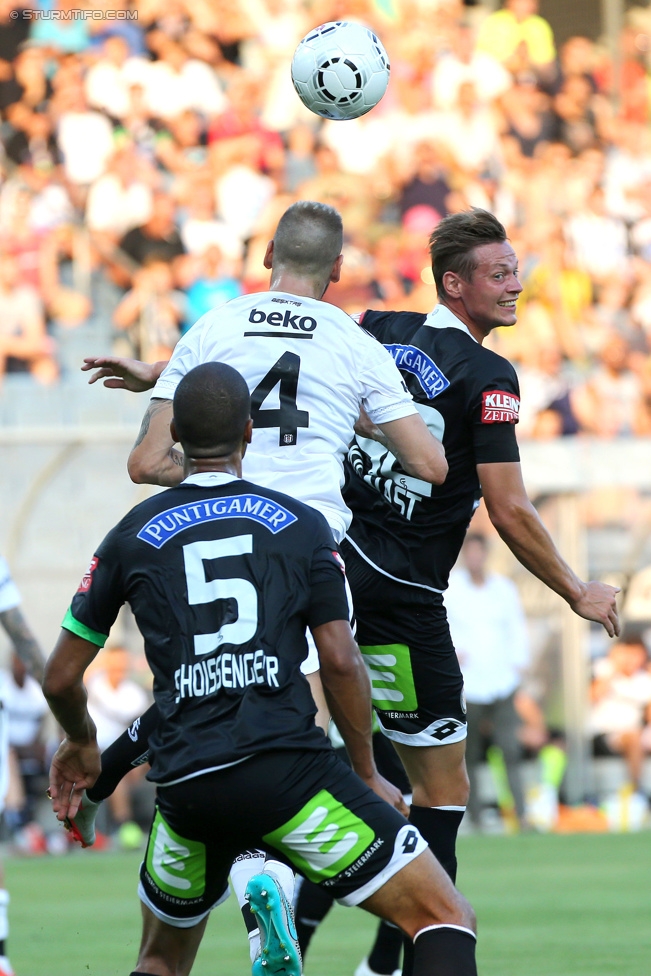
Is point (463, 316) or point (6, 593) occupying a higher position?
point (463, 316)

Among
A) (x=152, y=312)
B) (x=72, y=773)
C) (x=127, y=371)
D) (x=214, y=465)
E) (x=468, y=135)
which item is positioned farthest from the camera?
(x=468, y=135)

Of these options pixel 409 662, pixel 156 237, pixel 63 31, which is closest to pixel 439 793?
pixel 409 662

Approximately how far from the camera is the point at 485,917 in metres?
8.45

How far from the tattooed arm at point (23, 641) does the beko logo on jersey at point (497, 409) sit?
206cm

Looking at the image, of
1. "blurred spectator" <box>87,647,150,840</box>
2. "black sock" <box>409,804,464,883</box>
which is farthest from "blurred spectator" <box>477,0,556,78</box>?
"black sock" <box>409,804,464,883</box>

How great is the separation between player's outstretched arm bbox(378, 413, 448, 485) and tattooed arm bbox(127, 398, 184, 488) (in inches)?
26.6

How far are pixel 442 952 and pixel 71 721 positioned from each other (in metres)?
1.17

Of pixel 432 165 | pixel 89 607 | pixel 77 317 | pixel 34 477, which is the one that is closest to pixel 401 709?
pixel 89 607

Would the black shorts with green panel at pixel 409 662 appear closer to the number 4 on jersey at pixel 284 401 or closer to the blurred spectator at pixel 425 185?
the number 4 on jersey at pixel 284 401

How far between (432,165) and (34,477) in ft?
19.0

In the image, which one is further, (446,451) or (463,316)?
(463,316)

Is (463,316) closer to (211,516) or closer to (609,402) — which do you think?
(211,516)

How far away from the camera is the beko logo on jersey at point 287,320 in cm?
493

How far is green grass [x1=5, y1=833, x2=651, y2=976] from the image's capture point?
6938mm
